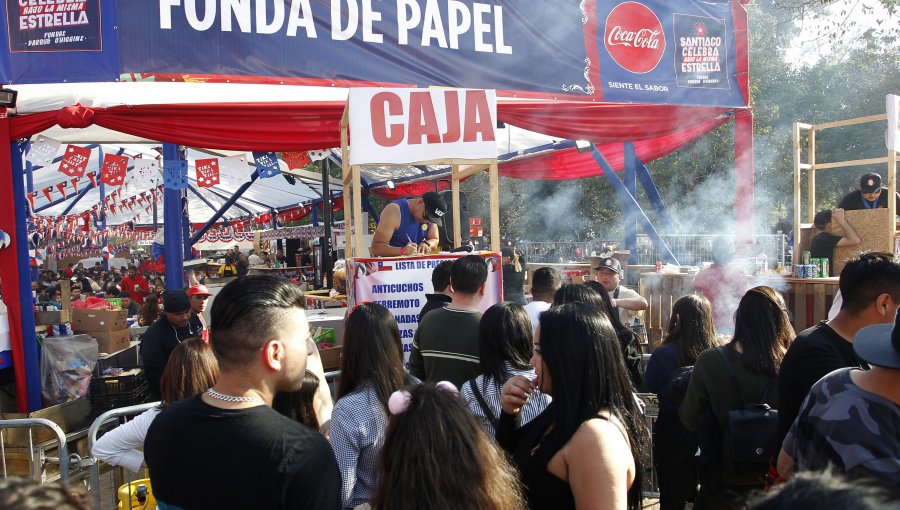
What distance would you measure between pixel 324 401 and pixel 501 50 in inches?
245

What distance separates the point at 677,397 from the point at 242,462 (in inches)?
108

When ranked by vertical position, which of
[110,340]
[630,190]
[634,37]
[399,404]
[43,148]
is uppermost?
[634,37]

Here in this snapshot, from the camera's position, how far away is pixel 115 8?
22.4 feet

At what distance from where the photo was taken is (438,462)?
1702 mm

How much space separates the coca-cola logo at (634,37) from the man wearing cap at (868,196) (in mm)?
2942

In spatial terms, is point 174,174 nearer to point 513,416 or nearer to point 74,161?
point 74,161

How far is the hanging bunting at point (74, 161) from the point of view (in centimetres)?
992

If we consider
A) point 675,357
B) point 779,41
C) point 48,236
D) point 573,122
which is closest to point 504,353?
point 675,357

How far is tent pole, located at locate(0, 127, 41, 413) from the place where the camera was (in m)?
6.89

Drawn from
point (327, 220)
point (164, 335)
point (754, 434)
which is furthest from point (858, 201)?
point (327, 220)

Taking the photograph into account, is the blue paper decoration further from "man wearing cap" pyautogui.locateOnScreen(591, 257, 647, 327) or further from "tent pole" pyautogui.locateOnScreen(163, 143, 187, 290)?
"man wearing cap" pyautogui.locateOnScreen(591, 257, 647, 327)

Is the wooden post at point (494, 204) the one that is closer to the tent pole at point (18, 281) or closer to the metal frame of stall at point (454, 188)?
the metal frame of stall at point (454, 188)

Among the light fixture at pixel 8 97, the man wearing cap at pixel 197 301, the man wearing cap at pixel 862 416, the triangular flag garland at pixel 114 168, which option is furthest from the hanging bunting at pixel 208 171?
the man wearing cap at pixel 862 416

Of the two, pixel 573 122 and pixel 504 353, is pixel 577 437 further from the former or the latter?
pixel 573 122
